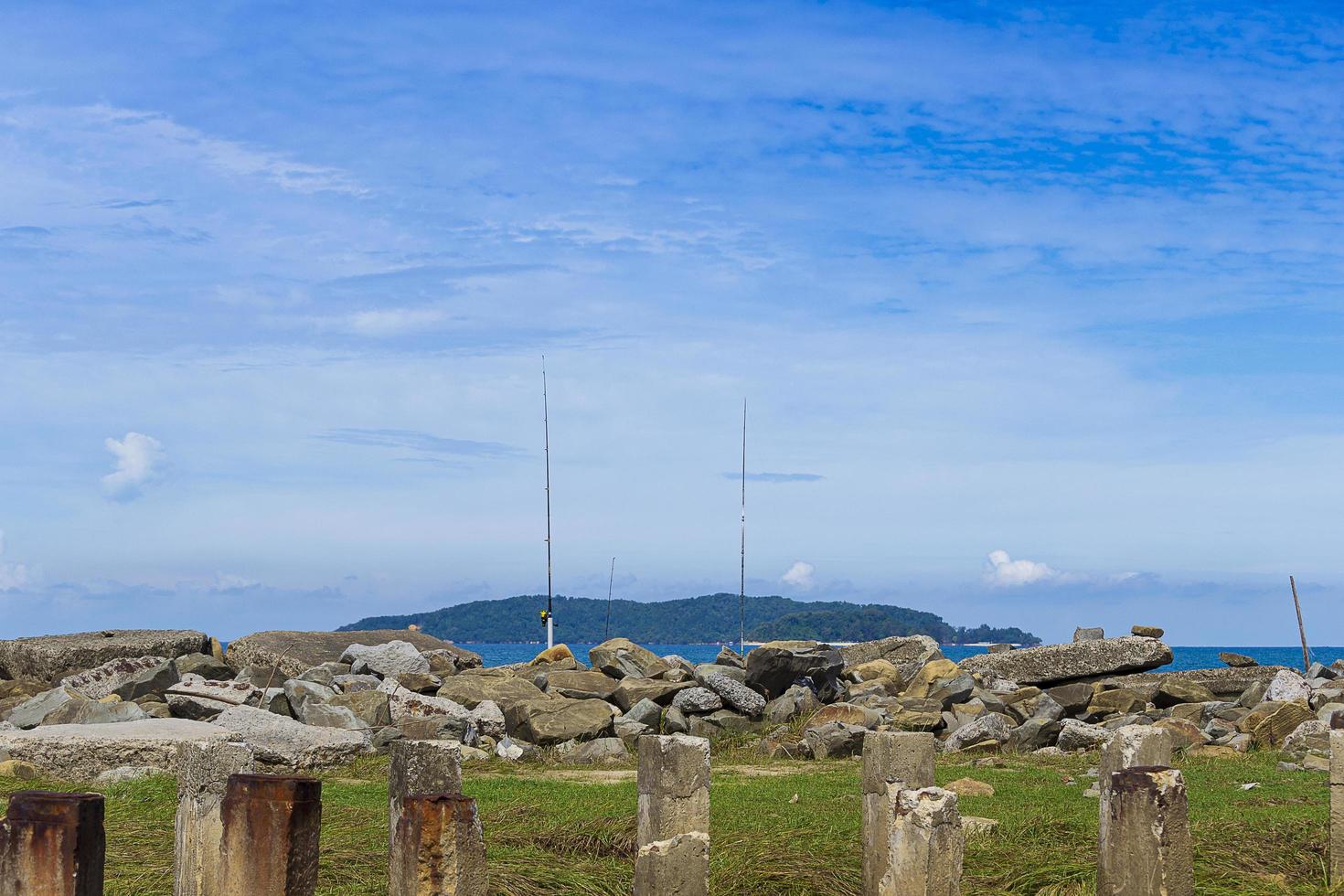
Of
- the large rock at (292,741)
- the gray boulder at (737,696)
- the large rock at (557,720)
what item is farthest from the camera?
the gray boulder at (737,696)

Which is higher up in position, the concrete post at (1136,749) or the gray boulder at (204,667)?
the concrete post at (1136,749)

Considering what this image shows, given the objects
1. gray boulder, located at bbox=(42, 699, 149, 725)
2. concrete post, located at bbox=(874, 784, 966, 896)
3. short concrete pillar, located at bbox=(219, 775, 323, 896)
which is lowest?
gray boulder, located at bbox=(42, 699, 149, 725)

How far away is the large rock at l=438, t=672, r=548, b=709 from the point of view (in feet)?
72.2

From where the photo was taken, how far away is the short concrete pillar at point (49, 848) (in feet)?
14.7

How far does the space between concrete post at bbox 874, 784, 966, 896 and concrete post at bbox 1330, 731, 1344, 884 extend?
4139mm

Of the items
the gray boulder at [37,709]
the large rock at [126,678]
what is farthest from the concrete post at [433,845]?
the large rock at [126,678]

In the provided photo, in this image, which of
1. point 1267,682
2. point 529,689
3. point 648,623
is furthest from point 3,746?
point 648,623

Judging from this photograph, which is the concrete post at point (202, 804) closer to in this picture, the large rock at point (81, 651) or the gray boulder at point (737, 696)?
the gray boulder at point (737, 696)

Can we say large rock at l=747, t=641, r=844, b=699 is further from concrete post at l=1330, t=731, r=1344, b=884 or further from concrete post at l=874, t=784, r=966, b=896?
concrete post at l=874, t=784, r=966, b=896

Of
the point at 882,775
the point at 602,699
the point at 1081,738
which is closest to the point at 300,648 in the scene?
the point at 602,699

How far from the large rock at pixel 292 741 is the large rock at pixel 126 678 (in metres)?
3.93

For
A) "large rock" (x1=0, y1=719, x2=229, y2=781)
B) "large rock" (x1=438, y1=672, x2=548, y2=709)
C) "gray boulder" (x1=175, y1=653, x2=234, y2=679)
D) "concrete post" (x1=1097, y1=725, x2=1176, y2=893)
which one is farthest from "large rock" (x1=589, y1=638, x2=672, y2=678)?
"concrete post" (x1=1097, y1=725, x2=1176, y2=893)

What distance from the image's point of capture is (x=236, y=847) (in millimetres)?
4629

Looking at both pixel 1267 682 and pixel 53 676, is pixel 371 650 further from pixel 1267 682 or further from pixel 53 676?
pixel 1267 682
